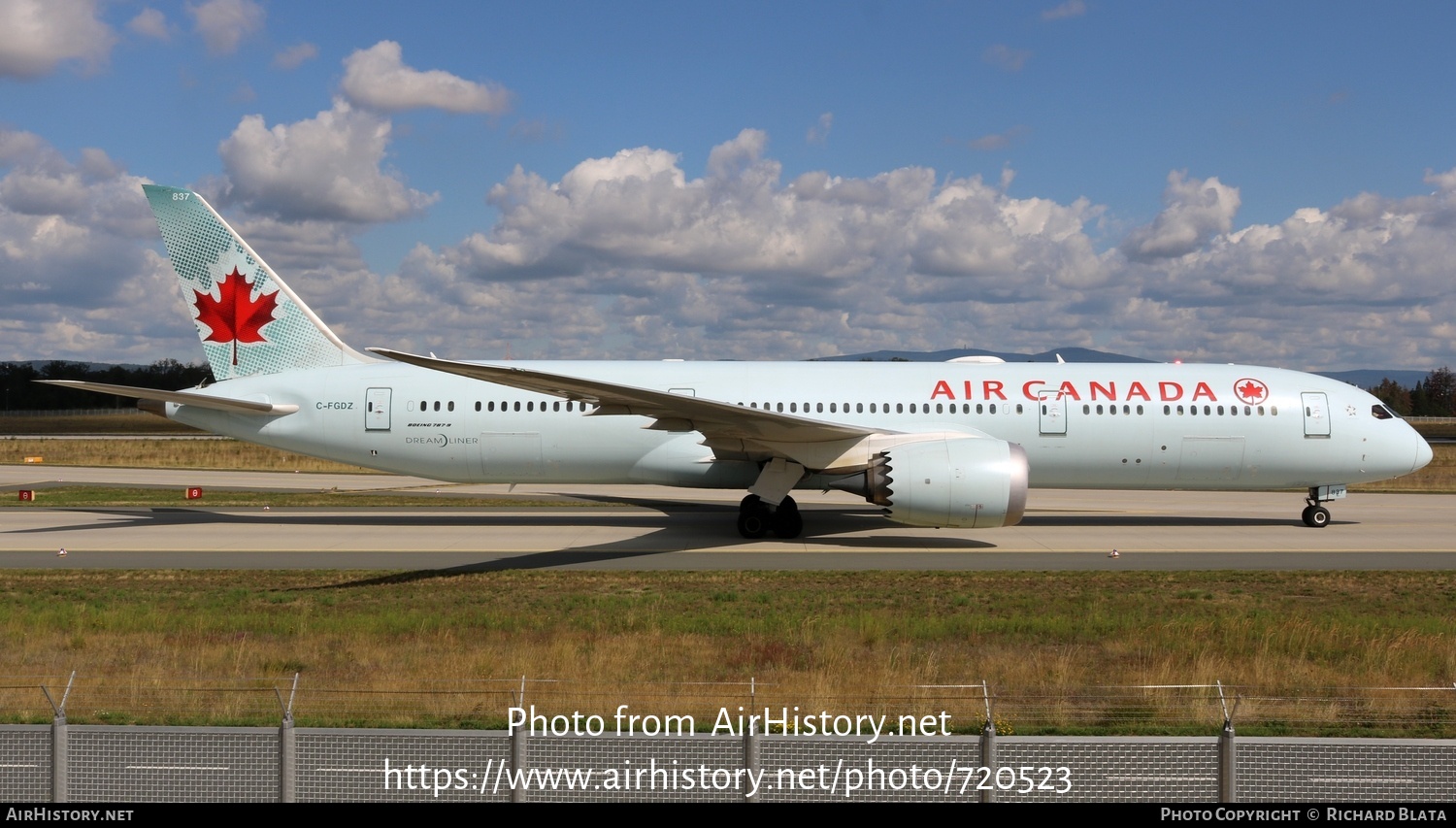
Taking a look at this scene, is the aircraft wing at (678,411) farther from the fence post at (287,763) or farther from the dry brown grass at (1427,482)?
the dry brown grass at (1427,482)

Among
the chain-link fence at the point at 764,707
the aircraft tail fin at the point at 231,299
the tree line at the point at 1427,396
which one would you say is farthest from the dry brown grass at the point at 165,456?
the tree line at the point at 1427,396

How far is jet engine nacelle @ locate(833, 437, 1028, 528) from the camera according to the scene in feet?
56.7

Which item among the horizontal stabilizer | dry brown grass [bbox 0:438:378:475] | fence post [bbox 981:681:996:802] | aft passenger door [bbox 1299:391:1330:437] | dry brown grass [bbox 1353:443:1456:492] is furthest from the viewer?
dry brown grass [bbox 0:438:378:475]

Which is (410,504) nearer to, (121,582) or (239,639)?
(121,582)

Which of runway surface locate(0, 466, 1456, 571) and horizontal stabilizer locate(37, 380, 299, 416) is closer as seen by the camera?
runway surface locate(0, 466, 1456, 571)

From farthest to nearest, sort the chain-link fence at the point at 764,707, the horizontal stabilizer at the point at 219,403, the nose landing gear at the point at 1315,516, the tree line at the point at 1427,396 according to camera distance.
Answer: the tree line at the point at 1427,396
the nose landing gear at the point at 1315,516
the horizontal stabilizer at the point at 219,403
the chain-link fence at the point at 764,707

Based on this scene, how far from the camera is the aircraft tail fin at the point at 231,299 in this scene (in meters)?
22.5

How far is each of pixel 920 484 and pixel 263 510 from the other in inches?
643

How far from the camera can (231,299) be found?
74.2 feet

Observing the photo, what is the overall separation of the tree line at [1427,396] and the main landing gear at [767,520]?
140 meters

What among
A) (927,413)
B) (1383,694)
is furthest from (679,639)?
(927,413)

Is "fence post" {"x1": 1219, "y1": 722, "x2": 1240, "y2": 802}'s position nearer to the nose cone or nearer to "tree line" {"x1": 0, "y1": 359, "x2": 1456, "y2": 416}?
the nose cone

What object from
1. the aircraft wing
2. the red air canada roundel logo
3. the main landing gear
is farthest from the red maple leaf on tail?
the red air canada roundel logo

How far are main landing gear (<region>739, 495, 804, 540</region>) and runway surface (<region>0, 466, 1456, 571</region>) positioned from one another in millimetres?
263
